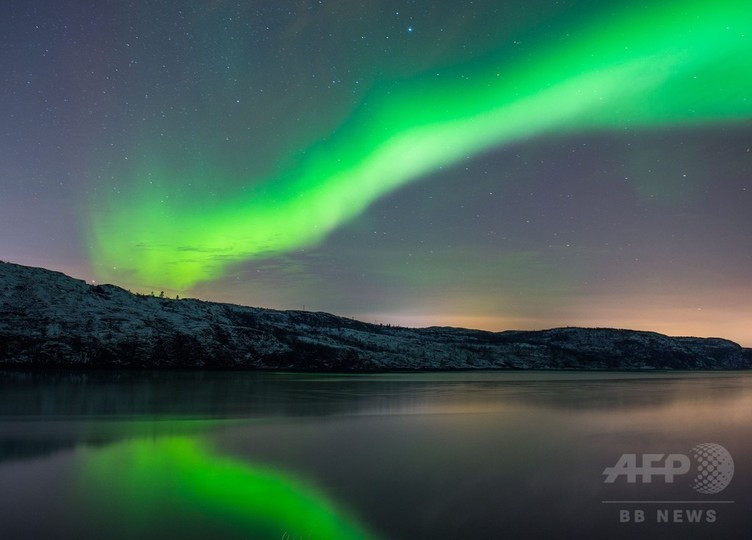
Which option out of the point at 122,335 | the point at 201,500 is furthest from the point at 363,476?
the point at 122,335

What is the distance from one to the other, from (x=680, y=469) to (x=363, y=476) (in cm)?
A: 1049

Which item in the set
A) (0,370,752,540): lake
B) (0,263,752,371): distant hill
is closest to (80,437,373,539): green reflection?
(0,370,752,540): lake

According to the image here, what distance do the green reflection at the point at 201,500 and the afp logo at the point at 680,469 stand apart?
29.5 feet

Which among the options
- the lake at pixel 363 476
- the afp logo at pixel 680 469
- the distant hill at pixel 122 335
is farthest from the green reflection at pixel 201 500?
the distant hill at pixel 122 335

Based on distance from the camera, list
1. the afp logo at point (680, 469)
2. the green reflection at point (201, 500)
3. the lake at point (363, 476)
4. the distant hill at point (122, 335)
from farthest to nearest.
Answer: the distant hill at point (122, 335), the afp logo at point (680, 469), the lake at point (363, 476), the green reflection at point (201, 500)

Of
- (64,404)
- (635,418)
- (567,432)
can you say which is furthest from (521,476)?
(64,404)

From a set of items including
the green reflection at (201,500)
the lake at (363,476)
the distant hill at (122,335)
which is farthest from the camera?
the distant hill at (122,335)

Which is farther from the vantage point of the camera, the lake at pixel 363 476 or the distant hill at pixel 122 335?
the distant hill at pixel 122 335

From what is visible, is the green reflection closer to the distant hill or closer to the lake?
the lake

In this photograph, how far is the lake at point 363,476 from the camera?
11.2 meters

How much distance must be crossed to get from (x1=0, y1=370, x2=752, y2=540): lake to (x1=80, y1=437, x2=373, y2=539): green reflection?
0.05m

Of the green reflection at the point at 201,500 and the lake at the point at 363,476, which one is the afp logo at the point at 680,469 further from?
the green reflection at the point at 201,500

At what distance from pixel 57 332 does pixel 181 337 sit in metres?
29.2

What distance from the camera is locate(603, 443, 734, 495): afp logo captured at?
51.1 feet
